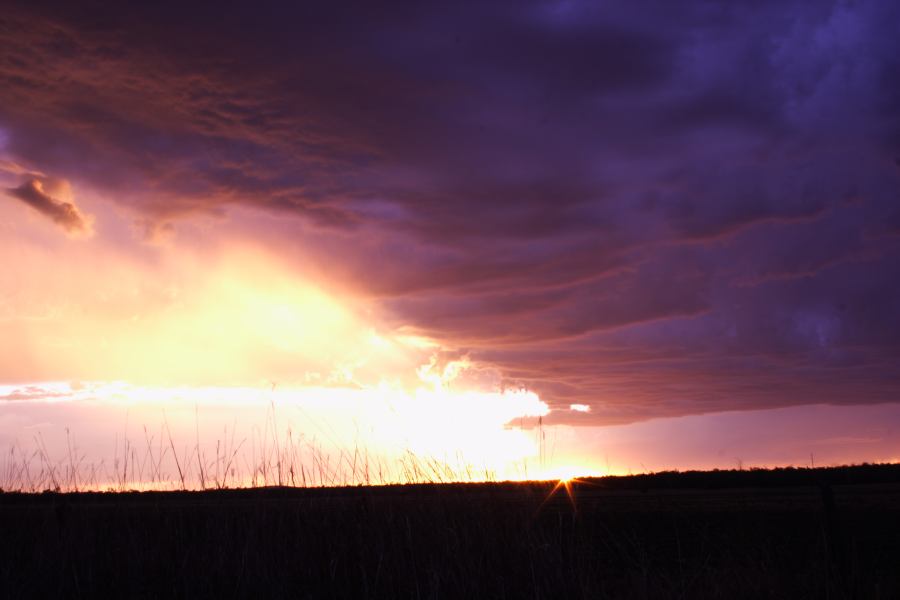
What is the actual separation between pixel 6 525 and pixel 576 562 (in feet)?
31.1

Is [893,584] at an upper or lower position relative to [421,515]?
lower

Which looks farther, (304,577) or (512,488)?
(512,488)

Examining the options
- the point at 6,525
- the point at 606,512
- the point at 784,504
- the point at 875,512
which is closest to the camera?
the point at 6,525

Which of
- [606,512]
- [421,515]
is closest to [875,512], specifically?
[606,512]

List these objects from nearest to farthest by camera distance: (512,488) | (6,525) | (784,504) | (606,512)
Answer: (512,488)
(6,525)
(606,512)
(784,504)

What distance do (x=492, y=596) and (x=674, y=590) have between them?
1680 mm

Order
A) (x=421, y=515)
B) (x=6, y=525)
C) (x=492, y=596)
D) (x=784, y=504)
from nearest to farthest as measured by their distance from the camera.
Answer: (x=492, y=596)
(x=421, y=515)
(x=6, y=525)
(x=784, y=504)

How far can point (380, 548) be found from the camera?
9141 mm

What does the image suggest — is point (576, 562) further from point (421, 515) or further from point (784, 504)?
point (784, 504)

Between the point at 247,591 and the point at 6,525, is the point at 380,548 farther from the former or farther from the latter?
the point at 6,525

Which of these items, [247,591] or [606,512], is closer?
[247,591]

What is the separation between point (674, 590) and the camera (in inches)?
291

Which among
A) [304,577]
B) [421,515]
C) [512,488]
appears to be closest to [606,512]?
[512,488]

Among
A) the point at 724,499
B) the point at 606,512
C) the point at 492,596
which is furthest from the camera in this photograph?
the point at 724,499
